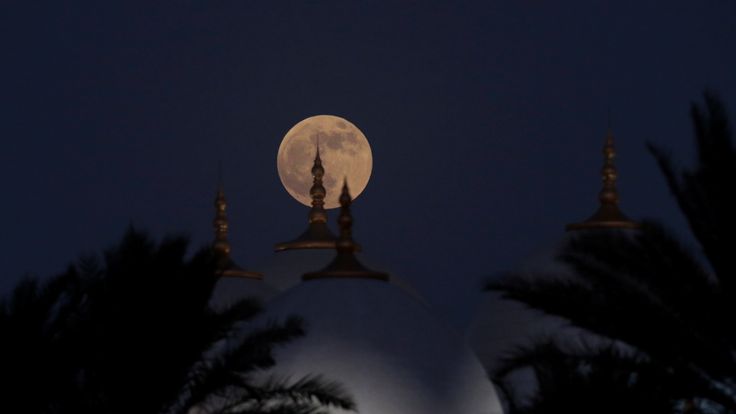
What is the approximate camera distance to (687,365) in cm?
2397

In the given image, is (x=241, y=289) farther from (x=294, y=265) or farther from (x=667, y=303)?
(x=667, y=303)

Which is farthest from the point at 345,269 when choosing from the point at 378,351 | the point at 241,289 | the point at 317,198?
the point at 317,198

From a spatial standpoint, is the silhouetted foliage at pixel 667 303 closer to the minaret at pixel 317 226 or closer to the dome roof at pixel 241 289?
the dome roof at pixel 241 289

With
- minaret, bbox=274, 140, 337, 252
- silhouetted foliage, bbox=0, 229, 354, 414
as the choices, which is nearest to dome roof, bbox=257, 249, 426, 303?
minaret, bbox=274, 140, 337, 252

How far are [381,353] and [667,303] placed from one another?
1011 centimetres

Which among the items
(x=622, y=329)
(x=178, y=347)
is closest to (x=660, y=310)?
(x=622, y=329)

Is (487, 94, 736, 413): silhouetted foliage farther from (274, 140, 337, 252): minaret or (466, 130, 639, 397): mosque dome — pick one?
(274, 140, 337, 252): minaret

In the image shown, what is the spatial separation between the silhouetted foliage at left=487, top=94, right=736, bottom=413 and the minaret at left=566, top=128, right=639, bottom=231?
1615 centimetres

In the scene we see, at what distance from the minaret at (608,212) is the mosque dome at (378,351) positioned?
639 centimetres

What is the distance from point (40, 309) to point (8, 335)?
1.79ft

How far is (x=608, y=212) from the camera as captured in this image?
41.5m

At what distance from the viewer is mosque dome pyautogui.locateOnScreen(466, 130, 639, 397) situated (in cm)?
3888

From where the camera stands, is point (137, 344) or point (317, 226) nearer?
point (137, 344)

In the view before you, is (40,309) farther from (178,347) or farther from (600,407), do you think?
(600,407)
